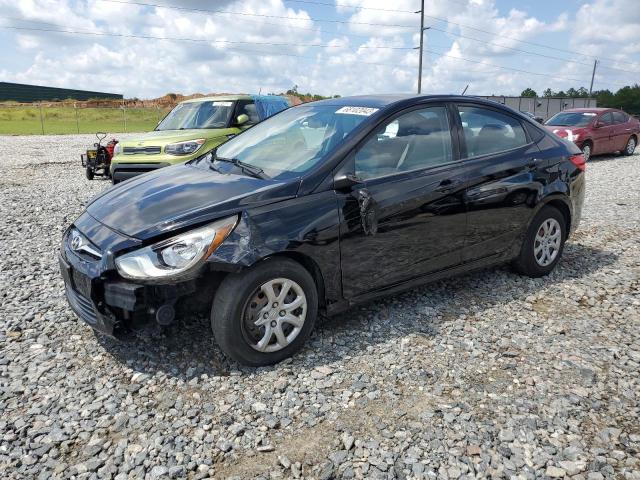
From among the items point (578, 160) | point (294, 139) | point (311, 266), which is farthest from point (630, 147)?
point (311, 266)

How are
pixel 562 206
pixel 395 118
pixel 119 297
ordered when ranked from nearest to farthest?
pixel 119 297, pixel 395 118, pixel 562 206

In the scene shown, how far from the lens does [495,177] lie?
4336 millimetres

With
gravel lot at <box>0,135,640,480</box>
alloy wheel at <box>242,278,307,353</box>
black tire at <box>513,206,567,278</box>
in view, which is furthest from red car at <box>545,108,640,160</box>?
alloy wheel at <box>242,278,307,353</box>

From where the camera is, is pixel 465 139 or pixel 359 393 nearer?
pixel 359 393

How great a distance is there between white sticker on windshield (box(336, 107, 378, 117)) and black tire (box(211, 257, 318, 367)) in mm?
1354

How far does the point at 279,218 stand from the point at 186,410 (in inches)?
49.9

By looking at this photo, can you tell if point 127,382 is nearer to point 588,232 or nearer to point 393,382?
point 393,382

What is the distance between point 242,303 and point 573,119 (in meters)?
15.2

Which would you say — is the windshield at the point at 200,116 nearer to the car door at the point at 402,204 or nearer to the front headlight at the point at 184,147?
the front headlight at the point at 184,147

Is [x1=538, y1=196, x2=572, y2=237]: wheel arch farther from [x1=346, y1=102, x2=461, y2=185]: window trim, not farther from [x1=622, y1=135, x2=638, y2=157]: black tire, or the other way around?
[x1=622, y1=135, x2=638, y2=157]: black tire

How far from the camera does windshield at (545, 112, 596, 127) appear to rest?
15117 millimetres

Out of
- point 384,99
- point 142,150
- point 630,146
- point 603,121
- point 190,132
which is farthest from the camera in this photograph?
point 630,146

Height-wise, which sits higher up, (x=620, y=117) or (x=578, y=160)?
(x=620, y=117)

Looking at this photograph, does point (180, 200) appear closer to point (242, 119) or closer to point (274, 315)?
point (274, 315)
